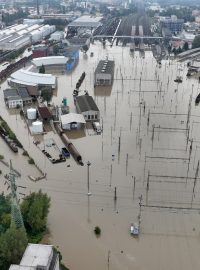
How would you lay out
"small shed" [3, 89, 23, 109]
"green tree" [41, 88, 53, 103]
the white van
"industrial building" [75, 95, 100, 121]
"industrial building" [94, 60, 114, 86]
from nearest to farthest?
the white van, "industrial building" [75, 95, 100, 121], "small shed" [3, 89, 23, 109], "green tree" [41, 88, 53, 103], "industrial building" [94, 60, 114, 86]

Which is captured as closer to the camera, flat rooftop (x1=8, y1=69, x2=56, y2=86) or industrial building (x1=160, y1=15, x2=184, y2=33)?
flat rooftop (x1=8, y1=69, x2=56, y2=86)

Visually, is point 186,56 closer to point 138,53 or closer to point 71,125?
point 138,53

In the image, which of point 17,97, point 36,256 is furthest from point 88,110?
point 36,256

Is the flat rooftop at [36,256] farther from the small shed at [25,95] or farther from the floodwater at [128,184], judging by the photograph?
the small shed at [25,95]

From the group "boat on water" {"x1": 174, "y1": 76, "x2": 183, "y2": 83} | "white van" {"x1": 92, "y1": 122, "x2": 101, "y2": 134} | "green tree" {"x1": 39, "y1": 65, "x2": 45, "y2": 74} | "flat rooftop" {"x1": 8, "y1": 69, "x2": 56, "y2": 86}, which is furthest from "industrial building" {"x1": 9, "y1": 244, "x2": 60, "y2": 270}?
"green tree" {"x1": 39, "y1": 65, "x2": 45, "y2": 74}

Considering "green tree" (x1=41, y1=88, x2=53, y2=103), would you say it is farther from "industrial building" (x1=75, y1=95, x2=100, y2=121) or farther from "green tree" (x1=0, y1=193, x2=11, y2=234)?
"green tree" (x1=0, y1=193, x2=11, y2=234)

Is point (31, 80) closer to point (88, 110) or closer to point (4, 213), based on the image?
point (88, 110)
